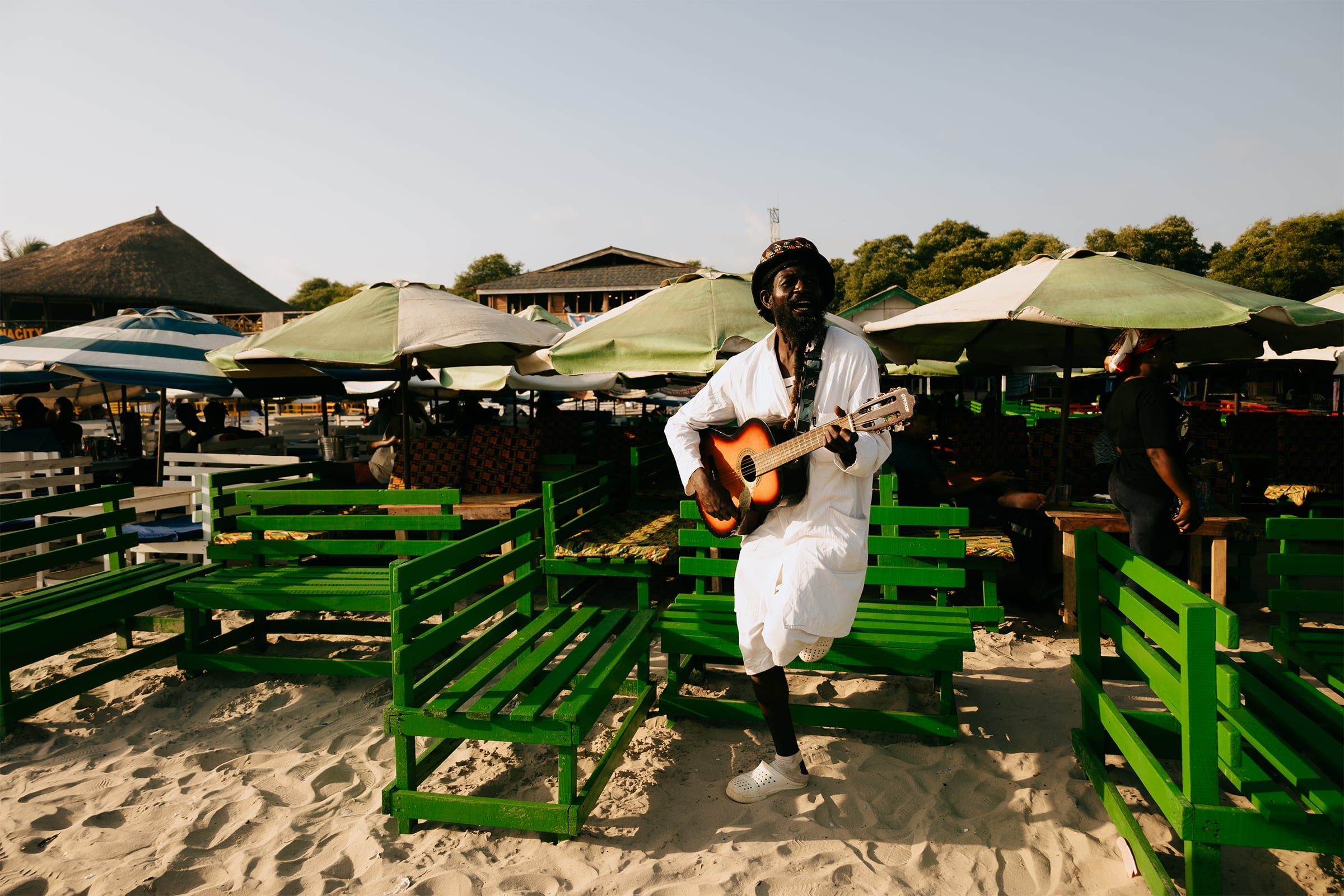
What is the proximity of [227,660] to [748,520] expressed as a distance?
341cm

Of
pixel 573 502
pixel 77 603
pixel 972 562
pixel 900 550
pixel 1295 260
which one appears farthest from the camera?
pixel 1295 260

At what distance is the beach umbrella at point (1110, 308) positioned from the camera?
13.6ft

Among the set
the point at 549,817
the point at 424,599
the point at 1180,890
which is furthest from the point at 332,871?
the point at 1180,890

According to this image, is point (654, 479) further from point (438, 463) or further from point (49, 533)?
point (49, 533)

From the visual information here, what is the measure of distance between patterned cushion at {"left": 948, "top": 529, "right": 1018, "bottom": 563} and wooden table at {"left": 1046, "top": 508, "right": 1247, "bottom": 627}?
1.30ft

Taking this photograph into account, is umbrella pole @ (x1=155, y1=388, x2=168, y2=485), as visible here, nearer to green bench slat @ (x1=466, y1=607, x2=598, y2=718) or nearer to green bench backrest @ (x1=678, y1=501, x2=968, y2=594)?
green bench slat @ (x1=466, y1=607, x2=598, y2=718)

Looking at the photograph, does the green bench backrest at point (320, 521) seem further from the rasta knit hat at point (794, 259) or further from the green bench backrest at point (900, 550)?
the rasta knit hat at point (794, 259)

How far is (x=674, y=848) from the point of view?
103 inches

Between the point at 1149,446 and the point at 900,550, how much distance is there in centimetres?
150

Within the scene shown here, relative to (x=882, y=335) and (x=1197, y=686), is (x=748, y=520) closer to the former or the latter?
(x=1197, y=686)

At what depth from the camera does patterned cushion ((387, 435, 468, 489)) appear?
6.50 metres

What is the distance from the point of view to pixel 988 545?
4410 millimetres

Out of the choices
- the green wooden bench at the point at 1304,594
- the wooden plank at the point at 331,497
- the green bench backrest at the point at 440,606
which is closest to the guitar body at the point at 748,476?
the green bench backrest at the point at 440,606

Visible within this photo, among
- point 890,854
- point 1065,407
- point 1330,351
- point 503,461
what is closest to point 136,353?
point 503,461
